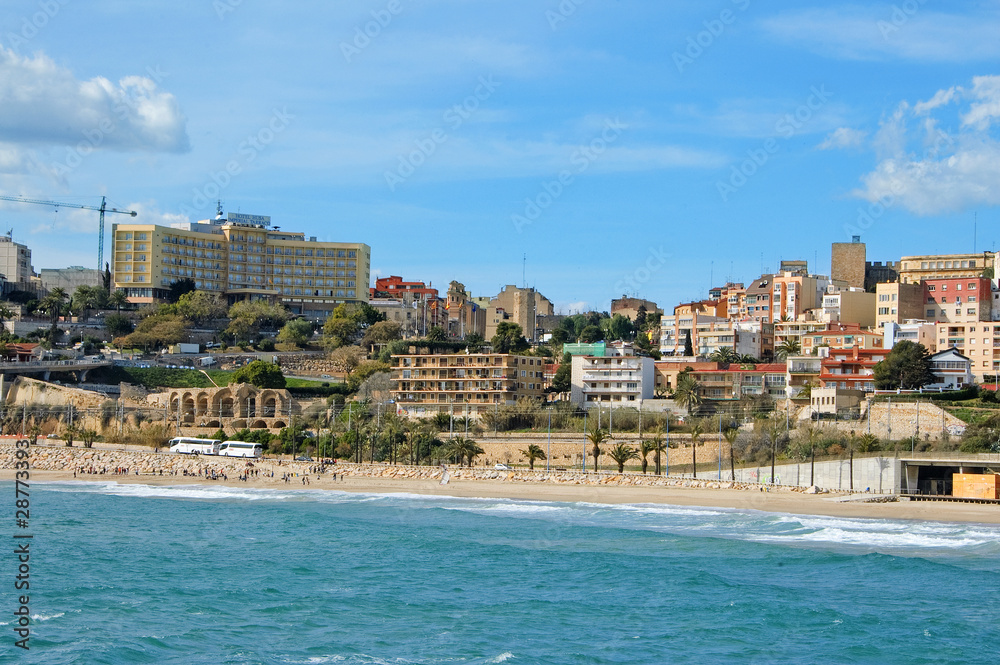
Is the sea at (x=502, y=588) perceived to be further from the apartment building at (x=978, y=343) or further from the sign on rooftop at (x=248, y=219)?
the sign on rooftop at (x=248, y=219)

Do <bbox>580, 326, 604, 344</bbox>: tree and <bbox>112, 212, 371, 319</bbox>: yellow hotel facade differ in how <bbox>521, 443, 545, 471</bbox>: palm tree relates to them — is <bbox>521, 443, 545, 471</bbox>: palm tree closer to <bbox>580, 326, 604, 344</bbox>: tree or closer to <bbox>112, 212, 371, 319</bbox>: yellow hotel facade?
<bbox>580, 326, 604, 344</bbox>: tree

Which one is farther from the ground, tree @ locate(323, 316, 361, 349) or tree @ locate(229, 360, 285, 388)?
tree @ locate(323, 316, 361, 349)

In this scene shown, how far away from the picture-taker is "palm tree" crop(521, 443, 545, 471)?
6731 centimetres

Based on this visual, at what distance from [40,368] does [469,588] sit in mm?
71289

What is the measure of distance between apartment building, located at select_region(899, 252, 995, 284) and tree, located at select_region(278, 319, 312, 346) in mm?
62871

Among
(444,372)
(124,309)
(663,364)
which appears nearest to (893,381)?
(663,364)

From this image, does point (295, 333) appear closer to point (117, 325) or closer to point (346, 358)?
point (346, 358)

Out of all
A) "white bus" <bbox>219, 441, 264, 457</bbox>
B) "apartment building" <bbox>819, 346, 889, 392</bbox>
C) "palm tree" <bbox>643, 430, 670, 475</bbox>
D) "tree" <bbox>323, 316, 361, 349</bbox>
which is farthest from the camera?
"tree" <bbox>323, 316, 361, 349</bbox>

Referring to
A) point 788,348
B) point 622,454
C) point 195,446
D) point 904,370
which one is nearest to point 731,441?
point 622,454

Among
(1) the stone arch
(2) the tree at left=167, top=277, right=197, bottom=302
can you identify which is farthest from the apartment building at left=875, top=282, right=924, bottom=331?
(2) the tree at left=167, top=277, right=197, bottom=302

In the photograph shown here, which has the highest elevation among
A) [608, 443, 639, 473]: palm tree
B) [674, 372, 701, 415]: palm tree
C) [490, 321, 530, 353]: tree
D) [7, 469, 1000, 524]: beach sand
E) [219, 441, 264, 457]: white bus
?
[490, 321, 530, 353]: tree

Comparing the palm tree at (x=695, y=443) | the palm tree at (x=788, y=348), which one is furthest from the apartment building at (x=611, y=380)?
the palm tree at (x=788, y=348)

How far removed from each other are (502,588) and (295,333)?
282 ft

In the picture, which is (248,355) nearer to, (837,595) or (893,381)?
(893,381)
